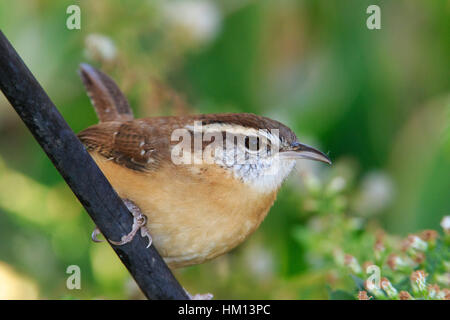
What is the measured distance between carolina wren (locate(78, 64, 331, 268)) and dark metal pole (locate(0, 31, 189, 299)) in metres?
0.40

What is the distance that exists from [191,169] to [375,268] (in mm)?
708

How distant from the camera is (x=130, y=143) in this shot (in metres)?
2.44

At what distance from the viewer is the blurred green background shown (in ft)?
9.87

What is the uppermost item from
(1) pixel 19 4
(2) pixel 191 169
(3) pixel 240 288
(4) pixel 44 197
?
(1) pixel 19 4

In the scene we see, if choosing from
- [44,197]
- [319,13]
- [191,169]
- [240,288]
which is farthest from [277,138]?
[319,13]

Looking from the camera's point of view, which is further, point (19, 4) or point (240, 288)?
point (19, 4)

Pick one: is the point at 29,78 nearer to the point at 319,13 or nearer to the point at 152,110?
the point at 152,110

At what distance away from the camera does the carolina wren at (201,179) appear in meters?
2.18

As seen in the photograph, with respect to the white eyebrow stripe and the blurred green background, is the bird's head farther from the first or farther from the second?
the blurred green background

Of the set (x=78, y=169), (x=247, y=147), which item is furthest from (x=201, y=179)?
(x=78, y=169)

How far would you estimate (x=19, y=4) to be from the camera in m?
3.61

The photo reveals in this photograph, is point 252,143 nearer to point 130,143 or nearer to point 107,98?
point 130,143

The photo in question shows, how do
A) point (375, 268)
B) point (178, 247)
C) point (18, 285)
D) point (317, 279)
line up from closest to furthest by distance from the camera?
point (375, 268), point (178, 247), point (317, 279), point (18, 285)

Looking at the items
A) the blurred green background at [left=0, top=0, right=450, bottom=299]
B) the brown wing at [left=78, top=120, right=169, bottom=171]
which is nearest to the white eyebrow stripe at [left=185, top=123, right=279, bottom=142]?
the brown wing at [left=78, top=120, right=169, bottom=171]
